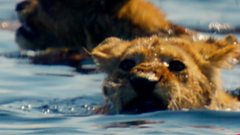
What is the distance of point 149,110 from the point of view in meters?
10.6

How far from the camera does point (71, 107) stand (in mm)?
12664

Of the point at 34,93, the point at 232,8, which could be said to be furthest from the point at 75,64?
the point at 232,8

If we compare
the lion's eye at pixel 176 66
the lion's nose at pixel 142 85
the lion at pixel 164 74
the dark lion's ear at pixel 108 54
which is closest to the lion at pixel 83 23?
the dark lion's ear at pixel 108 54

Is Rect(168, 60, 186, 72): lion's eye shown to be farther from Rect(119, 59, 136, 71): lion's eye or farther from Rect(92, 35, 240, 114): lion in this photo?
Rect(119, 59, 136, 71): lion's eye

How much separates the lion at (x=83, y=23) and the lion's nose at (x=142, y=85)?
14.7 feet

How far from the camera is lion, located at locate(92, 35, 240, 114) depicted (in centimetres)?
1042

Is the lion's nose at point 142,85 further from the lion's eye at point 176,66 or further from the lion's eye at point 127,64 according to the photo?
Result: the lion's eye at point 176,66

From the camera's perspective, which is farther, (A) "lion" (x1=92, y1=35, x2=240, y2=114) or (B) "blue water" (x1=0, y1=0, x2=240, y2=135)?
(A) "lion" (x1=92, y1=35, x2=240, y2=114)

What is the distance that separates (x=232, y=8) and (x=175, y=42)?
937 cm

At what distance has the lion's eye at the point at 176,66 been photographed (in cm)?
1084

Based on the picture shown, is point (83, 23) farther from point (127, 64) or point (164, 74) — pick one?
point (164, 74)

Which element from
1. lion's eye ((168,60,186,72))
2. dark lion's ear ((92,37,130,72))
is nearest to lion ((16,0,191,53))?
dark lion's ear ((92,37,130,72))

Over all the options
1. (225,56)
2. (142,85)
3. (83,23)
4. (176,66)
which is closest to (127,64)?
(176,66)

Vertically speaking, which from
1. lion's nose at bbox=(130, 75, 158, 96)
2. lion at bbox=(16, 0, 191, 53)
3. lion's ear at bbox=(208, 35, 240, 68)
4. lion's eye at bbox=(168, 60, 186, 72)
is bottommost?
lion's nose at bbox=(130, 75, 158, 96)
